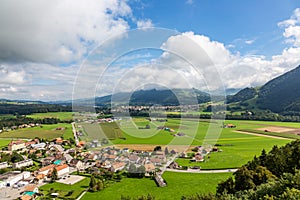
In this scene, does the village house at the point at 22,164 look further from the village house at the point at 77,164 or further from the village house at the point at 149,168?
the village house at the point at 149,168

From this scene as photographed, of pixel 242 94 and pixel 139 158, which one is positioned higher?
pixel 242 94

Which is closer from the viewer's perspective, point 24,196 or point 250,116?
point 24,196

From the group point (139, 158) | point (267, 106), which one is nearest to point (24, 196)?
point (139, 158)

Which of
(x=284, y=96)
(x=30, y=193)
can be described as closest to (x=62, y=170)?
(x=30, y=193)

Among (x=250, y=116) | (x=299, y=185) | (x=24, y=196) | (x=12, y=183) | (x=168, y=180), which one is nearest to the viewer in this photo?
(x=299, y=185)

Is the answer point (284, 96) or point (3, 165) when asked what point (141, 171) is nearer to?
point (3, 165)

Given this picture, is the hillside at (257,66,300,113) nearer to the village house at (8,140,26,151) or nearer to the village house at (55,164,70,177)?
the village house at (55,164,70,177)

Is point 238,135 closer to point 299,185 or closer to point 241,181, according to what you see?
point 241,181
